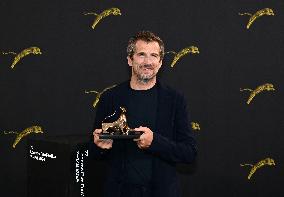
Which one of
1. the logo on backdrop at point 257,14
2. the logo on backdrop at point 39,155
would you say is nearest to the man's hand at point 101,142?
the logo on backdrop at point 39,155

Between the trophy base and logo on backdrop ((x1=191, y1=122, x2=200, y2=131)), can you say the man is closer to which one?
the trophy base

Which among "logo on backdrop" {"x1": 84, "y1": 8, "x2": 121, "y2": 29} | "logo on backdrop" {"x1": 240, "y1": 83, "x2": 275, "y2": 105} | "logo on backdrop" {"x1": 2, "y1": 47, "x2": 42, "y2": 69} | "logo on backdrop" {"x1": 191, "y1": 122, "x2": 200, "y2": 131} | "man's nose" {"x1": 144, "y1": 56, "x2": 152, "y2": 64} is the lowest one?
"logo on backdrop" {"x1": 191, "y1": 122, "x2": 200, "y2": 131}

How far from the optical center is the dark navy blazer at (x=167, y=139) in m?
1.79

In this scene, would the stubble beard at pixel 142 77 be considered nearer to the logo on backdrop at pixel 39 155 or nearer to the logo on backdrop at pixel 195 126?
the logo on backdrop at pixel 39 155

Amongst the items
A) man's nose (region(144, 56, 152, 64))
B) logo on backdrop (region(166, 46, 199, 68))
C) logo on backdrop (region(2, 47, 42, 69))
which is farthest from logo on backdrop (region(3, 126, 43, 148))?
man's nose (region(144, 56, 152, 64))

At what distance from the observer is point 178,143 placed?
5.87 feet

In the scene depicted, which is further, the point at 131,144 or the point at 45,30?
the point at 45,30

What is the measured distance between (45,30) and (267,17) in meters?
1.37

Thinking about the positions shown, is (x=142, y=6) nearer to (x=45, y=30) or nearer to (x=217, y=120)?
(x=45, y=30)

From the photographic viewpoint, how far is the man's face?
69.6 inches

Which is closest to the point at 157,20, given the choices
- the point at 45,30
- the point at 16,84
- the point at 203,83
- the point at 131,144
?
the point at 203,83

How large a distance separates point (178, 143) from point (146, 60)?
36 cm

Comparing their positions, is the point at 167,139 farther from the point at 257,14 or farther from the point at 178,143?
the point at 257,14

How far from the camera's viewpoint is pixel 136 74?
1.80m
